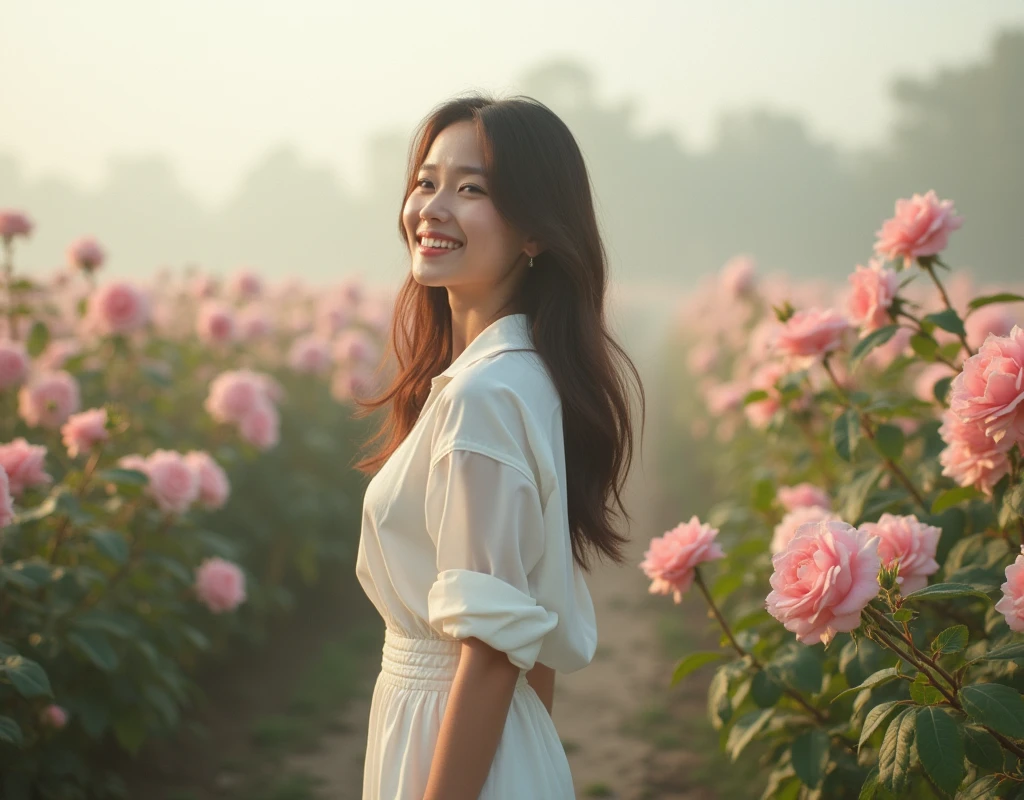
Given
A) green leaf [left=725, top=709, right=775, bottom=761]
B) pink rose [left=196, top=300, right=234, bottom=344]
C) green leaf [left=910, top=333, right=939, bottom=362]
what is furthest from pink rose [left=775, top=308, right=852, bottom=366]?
pink rose [left=196, top=300, right=234, bottom=344]

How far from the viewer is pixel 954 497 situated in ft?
6.92

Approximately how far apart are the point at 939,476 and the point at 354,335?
150 inches

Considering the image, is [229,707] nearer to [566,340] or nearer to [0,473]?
[0,473]

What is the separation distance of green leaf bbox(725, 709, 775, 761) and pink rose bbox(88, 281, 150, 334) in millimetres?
2625

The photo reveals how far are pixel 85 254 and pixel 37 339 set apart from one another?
1.72ft

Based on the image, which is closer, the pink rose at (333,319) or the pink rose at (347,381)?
the pink rose at (347,381)

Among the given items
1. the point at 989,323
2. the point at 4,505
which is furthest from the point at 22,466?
the point at 989,323

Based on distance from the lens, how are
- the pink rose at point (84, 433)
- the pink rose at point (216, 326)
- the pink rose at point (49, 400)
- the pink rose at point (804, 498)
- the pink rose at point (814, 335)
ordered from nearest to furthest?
the pink rose at point (814, 335) < the pink rose at point (84, 433) < the pink rose at point (804, 498) < the pink rose at point (49, 400) < the pink rose at point (216, 326)

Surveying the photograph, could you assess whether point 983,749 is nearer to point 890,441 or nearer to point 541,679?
point 541,679

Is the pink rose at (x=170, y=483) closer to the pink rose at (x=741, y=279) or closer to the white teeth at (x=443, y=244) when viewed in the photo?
the white teeth at (x=443, y=244)

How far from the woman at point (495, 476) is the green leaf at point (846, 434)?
77 centimetres

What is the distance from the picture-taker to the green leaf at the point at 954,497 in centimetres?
210

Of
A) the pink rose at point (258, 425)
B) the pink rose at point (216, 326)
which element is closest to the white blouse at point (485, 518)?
the pink rose at point (258, 425)

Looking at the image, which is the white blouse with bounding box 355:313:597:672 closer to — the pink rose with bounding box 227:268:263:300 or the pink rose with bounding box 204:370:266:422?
the pink rose with bounding box 204:370:266:422
